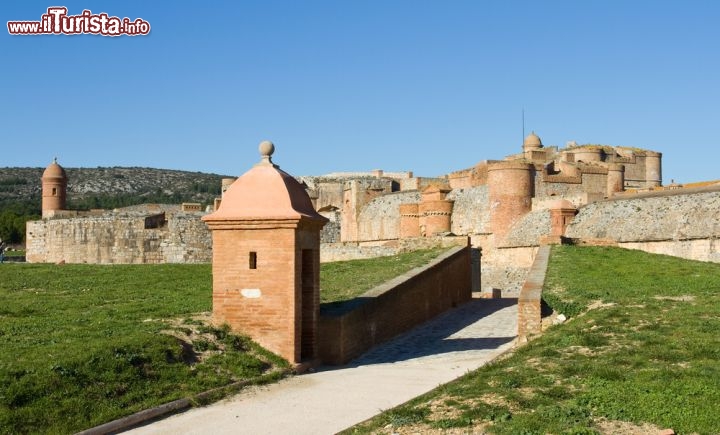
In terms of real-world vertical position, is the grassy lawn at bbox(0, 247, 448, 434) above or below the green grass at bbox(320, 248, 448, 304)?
below

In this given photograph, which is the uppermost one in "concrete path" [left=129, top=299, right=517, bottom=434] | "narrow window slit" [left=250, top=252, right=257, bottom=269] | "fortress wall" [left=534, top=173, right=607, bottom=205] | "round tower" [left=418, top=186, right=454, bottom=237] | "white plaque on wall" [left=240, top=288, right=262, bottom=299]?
"fortress wall" [left=534, top=173, right=607, bottom=205]

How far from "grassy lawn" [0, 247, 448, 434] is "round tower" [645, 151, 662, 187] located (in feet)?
152

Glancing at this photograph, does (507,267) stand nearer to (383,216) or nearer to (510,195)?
(510,195)

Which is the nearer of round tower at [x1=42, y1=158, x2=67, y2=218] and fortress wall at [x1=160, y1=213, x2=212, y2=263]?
fortress wall at [x1=160, y1=213, x2=212, y2=263]

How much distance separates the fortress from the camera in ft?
99.3

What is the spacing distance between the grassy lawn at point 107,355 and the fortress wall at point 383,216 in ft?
103

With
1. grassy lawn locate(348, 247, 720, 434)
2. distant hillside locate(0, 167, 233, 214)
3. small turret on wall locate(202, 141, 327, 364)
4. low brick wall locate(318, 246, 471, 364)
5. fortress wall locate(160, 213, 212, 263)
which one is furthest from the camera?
distant hillside locate(0, 167, 233, 214)

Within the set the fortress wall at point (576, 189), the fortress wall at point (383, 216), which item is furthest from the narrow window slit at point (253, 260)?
the fortress wall at point (383, 216)

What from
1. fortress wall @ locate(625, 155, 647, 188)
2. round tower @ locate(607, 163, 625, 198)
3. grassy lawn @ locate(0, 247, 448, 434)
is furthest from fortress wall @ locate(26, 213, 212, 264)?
fortress wall @ locate(625, 155, 647, 188)

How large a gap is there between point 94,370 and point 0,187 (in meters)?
A: 97.4

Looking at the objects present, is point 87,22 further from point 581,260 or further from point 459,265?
point 581,260

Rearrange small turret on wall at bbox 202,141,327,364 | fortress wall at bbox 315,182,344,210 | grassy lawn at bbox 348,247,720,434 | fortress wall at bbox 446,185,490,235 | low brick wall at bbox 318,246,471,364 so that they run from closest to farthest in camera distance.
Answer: grassy lawn at bbox 348,247,720,434 → small turret on wall at bbox 202,141,327,364 → low brick wall at bbox 318,246,471,364 → fortress wall at bbox 446,185,490,235 → fortress wall at bbox 315,182,344,210

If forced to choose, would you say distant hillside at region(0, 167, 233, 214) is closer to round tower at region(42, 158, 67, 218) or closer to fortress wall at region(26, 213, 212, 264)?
round tower at region(42, 158, 67, 218)

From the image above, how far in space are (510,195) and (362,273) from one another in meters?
22.3
